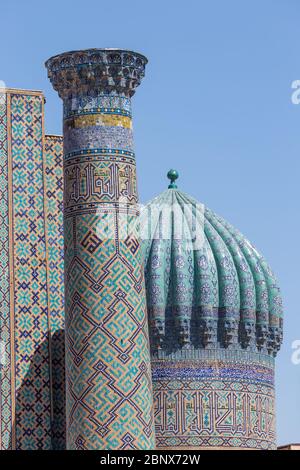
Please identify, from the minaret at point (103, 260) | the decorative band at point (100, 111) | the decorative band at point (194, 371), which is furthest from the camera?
the decorative band at point (194, 371)

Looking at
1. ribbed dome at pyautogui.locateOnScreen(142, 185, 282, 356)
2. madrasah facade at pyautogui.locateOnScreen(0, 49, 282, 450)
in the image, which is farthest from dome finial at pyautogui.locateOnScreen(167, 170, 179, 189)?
madrasah facade at pyautogui.locateOnScreen(0, 49, 282, 450)

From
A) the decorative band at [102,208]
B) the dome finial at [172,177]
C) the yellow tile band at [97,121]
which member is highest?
the dome finial at [172,177]

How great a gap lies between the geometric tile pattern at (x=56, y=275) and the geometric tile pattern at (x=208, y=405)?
305 centimetres

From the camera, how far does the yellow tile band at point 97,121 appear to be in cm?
1259

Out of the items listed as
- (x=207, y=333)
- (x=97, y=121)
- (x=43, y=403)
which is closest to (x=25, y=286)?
(x=43, y=403)

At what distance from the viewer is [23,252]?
13.6 m

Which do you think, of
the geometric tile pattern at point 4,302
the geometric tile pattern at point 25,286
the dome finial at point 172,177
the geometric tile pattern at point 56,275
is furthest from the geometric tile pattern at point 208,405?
the geometric tile pattern at point 4,302

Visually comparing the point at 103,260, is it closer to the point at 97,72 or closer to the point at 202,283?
the point at 97,72

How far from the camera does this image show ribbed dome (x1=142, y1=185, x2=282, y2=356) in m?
16.7

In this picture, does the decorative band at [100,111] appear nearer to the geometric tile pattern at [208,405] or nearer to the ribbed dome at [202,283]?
the ribbed dome at [202,283]

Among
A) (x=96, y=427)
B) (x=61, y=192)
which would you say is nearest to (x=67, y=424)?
(x=96, y=427)

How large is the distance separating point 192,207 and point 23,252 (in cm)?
411
